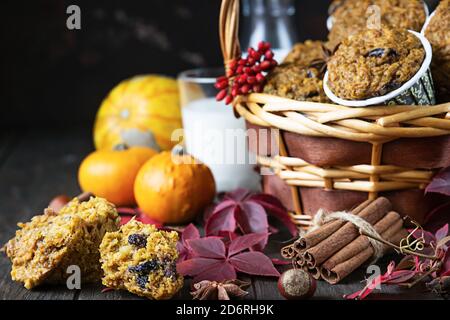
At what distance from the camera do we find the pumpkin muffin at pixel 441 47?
4.59 ft

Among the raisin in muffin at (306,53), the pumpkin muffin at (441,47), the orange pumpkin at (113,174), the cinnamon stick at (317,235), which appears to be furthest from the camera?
the orange pumpkin at (113,174)

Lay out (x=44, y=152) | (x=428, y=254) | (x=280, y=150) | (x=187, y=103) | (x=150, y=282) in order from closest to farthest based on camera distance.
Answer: (x=150, y=282) → (x=428, y=254) → (x=280, y=150) → (x=187, y=103) → (x=44, y=152)

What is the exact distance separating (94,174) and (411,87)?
0.89m

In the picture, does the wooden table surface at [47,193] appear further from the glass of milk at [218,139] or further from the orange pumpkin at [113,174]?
the glass of milk at [218,139]

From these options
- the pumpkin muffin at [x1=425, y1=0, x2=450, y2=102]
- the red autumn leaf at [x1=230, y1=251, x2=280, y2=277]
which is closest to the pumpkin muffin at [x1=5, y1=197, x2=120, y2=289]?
the red autumn leaf at [x1=230, y1=251, x2=280, y2=277]

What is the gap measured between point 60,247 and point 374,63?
69 cm

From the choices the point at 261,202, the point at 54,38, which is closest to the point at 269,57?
the point at 261,202

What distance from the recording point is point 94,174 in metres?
1.81

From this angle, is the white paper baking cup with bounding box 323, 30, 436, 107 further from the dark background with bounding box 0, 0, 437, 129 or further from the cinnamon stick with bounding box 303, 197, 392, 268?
the dark background with bounding box 0, 0, 437, 129

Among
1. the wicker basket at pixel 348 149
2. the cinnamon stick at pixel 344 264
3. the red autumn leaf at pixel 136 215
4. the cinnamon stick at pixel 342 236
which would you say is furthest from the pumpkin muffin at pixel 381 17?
the red autumn leaf at pixel 136 215

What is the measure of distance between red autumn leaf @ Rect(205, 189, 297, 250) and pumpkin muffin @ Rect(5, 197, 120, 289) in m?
0.29

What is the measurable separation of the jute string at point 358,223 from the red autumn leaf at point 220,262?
137 millimetres

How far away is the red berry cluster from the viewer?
1.51 meters

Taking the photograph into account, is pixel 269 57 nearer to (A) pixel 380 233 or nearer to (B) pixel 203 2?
(A) pixel 380 233
